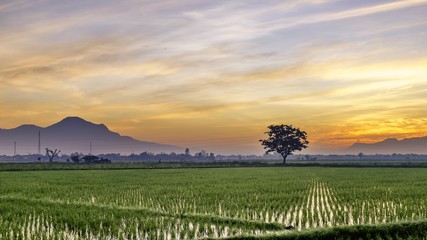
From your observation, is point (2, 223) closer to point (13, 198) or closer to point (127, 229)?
point (127, 229)

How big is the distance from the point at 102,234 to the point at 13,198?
12.8 m

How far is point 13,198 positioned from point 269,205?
1341 centimetres

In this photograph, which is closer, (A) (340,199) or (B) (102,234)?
(B) (102,234)

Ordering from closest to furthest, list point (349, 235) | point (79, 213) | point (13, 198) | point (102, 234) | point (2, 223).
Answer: point (349, 235) < point (102, 234) < point (2, 223) < point (79, 213) < point (13, 198)

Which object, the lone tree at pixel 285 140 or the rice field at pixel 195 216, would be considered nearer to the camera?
the rice field at pixel 195 216

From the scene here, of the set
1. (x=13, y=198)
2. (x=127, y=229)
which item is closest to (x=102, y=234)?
(x=127, y=229)

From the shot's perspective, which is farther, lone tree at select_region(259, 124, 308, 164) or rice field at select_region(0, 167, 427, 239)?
lone tree at select_region(259, 124, 308, 164)

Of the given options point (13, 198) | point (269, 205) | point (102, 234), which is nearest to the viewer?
point (102, 234)

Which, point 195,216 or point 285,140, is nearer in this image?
point 195,216

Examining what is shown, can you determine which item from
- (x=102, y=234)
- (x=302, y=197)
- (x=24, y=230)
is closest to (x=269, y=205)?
(x=302, y=197)

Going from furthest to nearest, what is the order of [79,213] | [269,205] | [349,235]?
[269,205], [79,213], [349,235]

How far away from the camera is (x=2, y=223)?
15391mm

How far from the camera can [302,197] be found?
2581 centimetres

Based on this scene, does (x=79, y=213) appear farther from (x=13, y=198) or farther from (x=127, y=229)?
(x=13, y=198)
